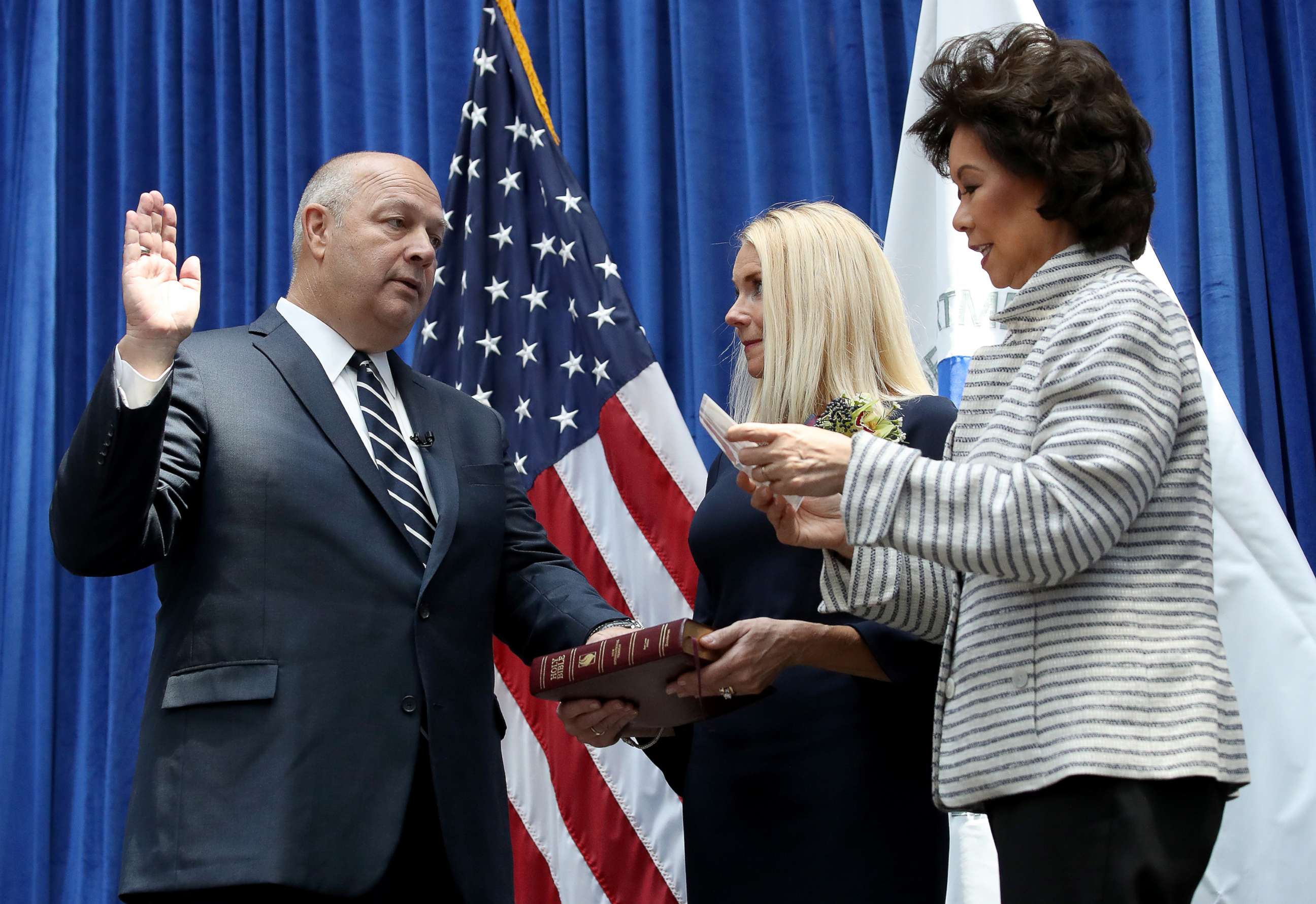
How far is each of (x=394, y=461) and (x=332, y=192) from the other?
0.56 meters

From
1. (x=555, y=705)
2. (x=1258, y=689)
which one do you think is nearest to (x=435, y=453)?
(x=555, y=705)

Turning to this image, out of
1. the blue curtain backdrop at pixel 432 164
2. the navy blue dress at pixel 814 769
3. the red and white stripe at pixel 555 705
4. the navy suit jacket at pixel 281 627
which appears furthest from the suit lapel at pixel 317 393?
the blue curtain backdrop at pixel 432 164

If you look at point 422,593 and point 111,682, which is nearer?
point 422,593

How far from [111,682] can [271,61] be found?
1841 millimetres

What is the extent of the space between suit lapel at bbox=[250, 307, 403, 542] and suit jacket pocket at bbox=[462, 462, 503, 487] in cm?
18

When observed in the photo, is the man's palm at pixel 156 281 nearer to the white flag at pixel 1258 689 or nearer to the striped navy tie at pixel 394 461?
the striped navy tie at pixel 394 461

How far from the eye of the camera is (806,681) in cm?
196

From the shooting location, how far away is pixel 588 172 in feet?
11.8

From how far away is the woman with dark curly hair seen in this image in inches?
49.6

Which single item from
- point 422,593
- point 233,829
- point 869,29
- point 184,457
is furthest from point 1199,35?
point 233,829

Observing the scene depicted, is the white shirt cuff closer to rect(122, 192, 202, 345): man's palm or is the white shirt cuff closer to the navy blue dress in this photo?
rect(122, 192, 202, 345): man's palm

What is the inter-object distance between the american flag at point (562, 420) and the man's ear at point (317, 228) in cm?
80

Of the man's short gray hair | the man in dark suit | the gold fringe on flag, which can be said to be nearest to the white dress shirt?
the man in dark suit

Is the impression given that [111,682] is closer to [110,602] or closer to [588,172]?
[110,602]
